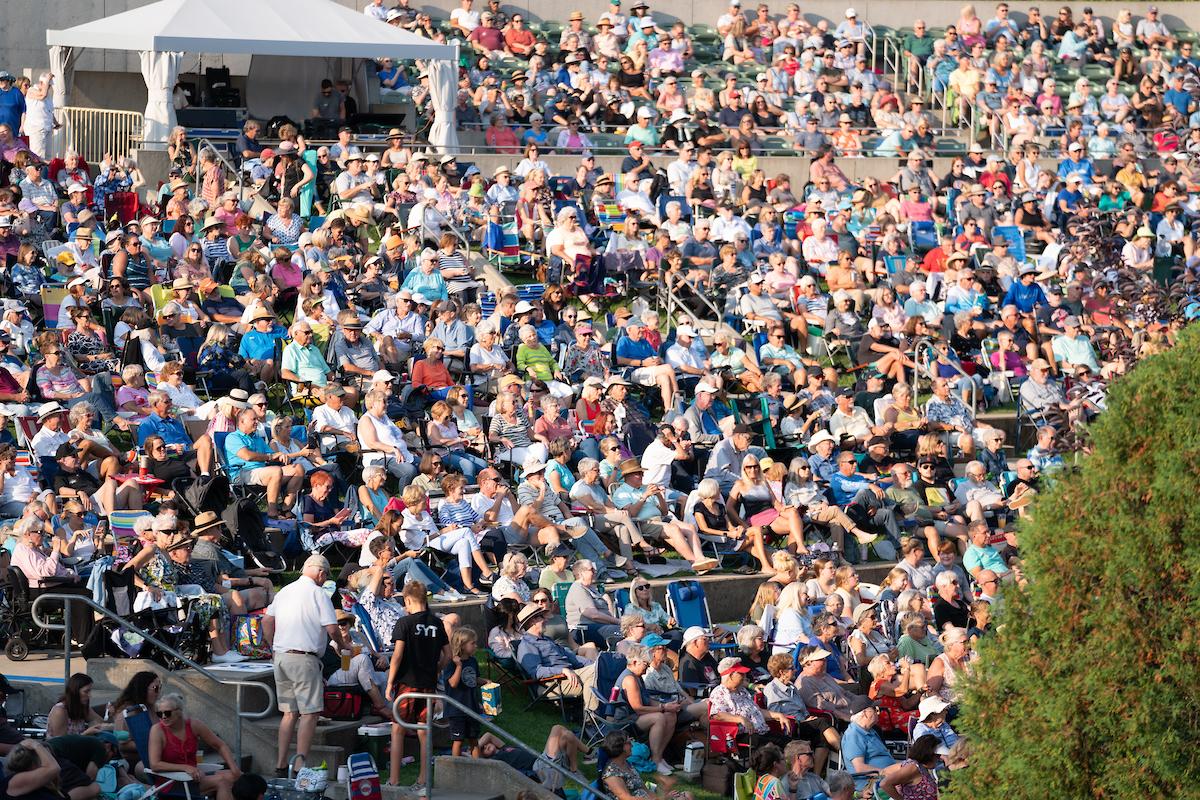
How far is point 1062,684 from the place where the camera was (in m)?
8.70

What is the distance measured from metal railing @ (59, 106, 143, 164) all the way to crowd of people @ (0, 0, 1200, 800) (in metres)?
1.01

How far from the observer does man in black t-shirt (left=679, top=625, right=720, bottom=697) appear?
A: 14.0m

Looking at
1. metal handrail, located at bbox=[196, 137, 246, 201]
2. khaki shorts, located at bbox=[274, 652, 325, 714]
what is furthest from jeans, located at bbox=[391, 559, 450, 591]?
metal handrail, located at bbox=[196, 137, 246, 201]

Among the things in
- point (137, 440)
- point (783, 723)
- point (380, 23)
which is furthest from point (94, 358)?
point (380, 23)

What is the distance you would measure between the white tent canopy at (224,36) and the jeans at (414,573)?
9.56 meters

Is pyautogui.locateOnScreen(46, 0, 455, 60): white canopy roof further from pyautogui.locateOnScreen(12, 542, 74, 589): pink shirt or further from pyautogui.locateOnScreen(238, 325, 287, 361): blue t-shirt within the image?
pyautogui.locateOnScreen(12, 542, 74, 589): pink shirt

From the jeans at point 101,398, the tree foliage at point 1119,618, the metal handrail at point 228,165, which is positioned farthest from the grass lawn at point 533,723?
the metal handrail at point 228,165

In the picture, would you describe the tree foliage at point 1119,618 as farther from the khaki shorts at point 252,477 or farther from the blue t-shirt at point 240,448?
the blue t-shirt at point 240,448

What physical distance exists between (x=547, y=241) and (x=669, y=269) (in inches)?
51.0

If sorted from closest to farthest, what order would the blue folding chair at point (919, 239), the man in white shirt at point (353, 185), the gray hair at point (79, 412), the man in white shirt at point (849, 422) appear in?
the gray hair at point (79, 412)
the man in white shirt at point (849, 422)
the man in white shirt at point (353, 185)
the blue folding chair at point (919, 239)

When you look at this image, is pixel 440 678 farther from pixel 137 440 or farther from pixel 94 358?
pixel 94 358

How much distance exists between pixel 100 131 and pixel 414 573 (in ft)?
36.0

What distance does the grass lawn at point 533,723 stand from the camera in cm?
1300

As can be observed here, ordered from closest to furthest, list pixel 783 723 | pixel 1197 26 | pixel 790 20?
1. pixel 783 723
2. pixel 790 20
3. pixel 1197 26
